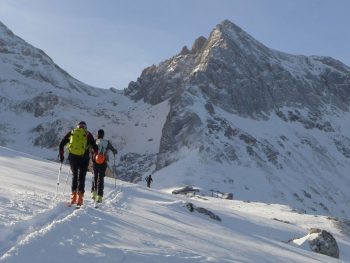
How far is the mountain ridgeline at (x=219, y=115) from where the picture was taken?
80625 mm

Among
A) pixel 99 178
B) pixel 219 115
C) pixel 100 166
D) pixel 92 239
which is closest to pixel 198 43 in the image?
pixel 219 115

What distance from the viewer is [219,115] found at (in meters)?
92.4

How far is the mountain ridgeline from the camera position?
265 ft

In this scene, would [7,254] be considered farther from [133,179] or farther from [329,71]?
[329,71]

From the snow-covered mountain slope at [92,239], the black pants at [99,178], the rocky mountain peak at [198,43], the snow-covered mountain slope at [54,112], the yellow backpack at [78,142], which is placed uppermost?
the rocky mountain peak at [198,43]

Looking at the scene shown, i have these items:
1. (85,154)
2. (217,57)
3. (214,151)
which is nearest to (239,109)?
(217,57)

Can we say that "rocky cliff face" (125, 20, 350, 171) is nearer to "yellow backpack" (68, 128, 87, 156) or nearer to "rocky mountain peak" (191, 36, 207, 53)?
"rocky mountain peak" (191, 36, 207, 53)

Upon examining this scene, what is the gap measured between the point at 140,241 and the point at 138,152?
93.5m

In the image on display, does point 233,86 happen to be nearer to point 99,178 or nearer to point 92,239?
point 99,178

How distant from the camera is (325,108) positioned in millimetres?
118500

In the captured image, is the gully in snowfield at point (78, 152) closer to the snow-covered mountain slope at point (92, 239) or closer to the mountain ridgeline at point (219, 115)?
the snow-covered mountain slope at point (92, 239)

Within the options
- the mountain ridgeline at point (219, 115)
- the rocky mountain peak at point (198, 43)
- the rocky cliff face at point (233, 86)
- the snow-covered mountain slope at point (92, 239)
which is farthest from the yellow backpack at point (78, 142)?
the rocky mountain peak at point (198, 43)

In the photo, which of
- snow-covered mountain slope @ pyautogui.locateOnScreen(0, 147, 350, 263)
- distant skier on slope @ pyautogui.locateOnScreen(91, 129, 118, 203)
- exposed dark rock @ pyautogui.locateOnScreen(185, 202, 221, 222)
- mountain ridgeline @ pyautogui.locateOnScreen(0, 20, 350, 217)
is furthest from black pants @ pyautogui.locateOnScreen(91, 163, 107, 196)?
mountain ridgeline @ pyautogui.locateOnScreen(0, 20, 350, 217)

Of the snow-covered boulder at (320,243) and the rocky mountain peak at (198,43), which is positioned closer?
the snow-covered boulder at (320,243)
